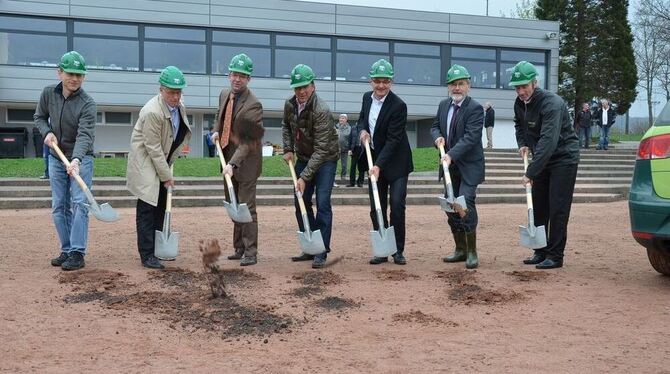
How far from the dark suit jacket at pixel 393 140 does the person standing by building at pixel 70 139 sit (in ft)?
9.53

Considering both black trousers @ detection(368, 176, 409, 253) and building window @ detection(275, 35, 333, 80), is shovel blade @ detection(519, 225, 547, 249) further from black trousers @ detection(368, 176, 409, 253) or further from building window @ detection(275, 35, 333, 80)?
building window @ detection(275, 35, 333, 80)

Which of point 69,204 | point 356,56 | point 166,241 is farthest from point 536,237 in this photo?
point 356,56

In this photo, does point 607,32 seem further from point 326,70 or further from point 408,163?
point 408,163

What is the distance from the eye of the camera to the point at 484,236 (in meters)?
10.0

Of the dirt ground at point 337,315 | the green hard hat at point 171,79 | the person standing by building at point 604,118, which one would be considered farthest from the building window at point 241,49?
the green hard hat at point 171,79

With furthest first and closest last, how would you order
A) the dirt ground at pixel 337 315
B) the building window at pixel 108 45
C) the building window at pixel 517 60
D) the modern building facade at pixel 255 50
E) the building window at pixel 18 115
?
the building window at pixel 517 60 → the building window at pixel 18 115 → the building window at pixel 108 45 → the modern building facade at pixel 255 50 → the dirt ground at pixel 337 315

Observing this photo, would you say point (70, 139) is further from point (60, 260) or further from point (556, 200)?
point (556, 200)

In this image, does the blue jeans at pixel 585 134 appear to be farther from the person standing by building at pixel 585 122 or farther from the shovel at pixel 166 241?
the shovel at pixel 166 241

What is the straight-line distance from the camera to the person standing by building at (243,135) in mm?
7160

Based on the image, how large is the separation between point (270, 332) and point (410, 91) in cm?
3131

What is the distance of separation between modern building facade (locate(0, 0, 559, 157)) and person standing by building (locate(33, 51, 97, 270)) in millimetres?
24678

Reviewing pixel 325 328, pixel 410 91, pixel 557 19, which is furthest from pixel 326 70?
pixel 325 328

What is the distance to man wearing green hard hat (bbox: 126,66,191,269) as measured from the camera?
6.89 meters

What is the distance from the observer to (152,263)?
696cm
